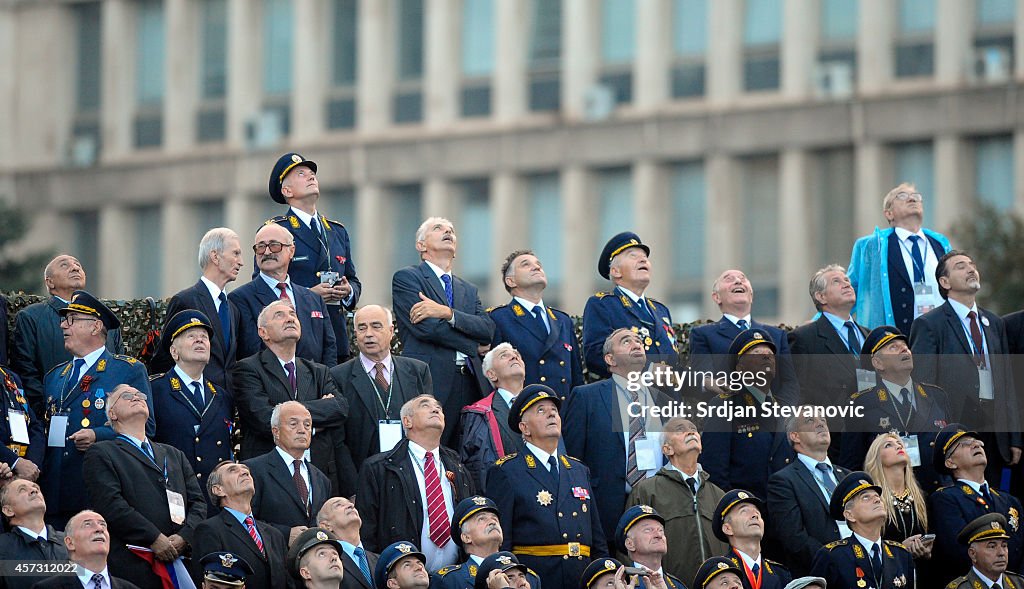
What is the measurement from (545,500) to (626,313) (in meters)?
2.25

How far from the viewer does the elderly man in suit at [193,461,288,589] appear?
14492mm

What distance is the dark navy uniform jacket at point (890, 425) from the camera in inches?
674

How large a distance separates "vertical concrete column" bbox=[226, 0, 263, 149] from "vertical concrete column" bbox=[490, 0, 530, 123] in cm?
494

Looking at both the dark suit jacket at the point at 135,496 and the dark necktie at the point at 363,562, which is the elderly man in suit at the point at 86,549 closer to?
the dark suit jacket at the point at 135,496

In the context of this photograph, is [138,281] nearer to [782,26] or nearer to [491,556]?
[782,26]

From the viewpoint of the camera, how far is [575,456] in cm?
1664

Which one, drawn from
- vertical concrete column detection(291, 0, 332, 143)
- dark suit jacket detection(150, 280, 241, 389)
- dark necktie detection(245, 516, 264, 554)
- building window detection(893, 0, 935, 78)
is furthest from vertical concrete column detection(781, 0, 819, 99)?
dark necktie detection(245, 516, 264, 554)

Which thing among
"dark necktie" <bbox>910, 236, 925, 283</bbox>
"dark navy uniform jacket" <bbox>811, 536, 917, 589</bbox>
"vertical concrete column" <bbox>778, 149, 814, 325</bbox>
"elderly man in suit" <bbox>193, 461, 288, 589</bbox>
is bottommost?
"dark navy uniform jacket" <bbox>811, 536, 917, 589</bbox>

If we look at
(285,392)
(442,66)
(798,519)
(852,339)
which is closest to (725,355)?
(852,339)

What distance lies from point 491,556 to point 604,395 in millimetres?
2430

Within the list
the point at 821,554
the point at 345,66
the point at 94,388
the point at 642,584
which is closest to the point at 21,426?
the point at 94,388

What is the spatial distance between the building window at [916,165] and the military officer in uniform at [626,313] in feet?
65.1

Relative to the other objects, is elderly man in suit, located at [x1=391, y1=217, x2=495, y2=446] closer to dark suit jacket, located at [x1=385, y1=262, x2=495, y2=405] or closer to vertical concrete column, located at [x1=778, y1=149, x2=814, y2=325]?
dark suit jacket, located at [x1=385, y1=262, x2=495, y2=405]

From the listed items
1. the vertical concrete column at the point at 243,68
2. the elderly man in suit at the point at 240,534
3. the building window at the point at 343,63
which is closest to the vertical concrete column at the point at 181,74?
the vertical concrete column at the point at 243,68
